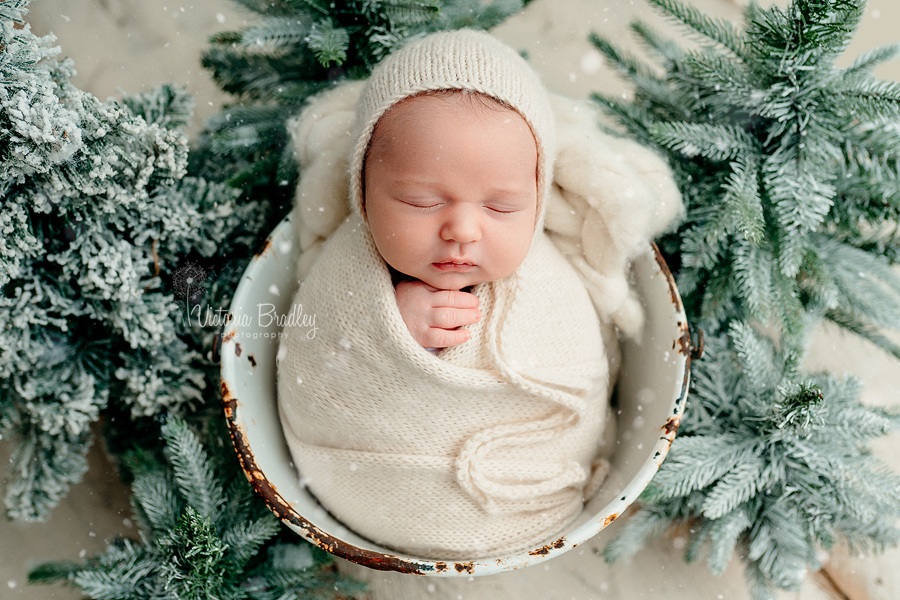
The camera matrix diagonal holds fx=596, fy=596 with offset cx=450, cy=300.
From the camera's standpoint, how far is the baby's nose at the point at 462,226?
0.86 metres

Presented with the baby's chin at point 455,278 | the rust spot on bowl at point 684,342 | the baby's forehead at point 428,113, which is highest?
the baby's forehead at point 428,113

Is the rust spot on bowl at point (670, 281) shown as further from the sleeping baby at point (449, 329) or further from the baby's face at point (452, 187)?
the baby's face at point (452, 187)

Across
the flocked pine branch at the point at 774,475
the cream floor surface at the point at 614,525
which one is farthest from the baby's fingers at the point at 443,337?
the cream floor surface at the point at 614,525

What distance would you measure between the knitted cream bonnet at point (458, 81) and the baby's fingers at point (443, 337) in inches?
10.3

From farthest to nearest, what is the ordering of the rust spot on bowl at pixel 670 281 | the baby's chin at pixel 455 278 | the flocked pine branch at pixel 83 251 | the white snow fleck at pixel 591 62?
the white snow fleck at pixel 591 62 → the rust spot on bowl at pixel 670 281 → the baby's chin at pixel 455 278 → the flocked pine branch at pixel 83 251

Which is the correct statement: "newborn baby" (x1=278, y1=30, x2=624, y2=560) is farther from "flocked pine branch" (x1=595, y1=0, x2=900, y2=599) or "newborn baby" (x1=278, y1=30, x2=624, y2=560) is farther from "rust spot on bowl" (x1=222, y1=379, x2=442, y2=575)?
"flocked pine branch" (x1=595, y1=0, x2=900, y2=599)

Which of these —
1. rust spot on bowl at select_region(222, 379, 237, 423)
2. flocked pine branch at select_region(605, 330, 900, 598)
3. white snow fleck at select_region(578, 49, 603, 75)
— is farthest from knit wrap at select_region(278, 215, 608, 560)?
white snow fleck at select_region(578, 49, 603, 75)

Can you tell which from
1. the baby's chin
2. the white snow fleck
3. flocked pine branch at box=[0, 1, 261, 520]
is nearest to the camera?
flocked pine branch at box=[0, 1, 261, 520]

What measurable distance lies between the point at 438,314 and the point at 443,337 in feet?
0.13

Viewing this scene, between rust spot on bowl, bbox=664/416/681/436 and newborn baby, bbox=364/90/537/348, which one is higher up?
newborn baby, bbox=364/90/537/348

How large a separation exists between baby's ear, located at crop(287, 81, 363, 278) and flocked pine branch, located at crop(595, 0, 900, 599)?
52 cm

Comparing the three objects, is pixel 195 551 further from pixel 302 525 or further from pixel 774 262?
pixel 774 262

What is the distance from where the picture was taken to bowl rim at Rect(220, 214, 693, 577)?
0.87 meters

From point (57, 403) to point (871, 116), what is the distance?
1.47 meters
